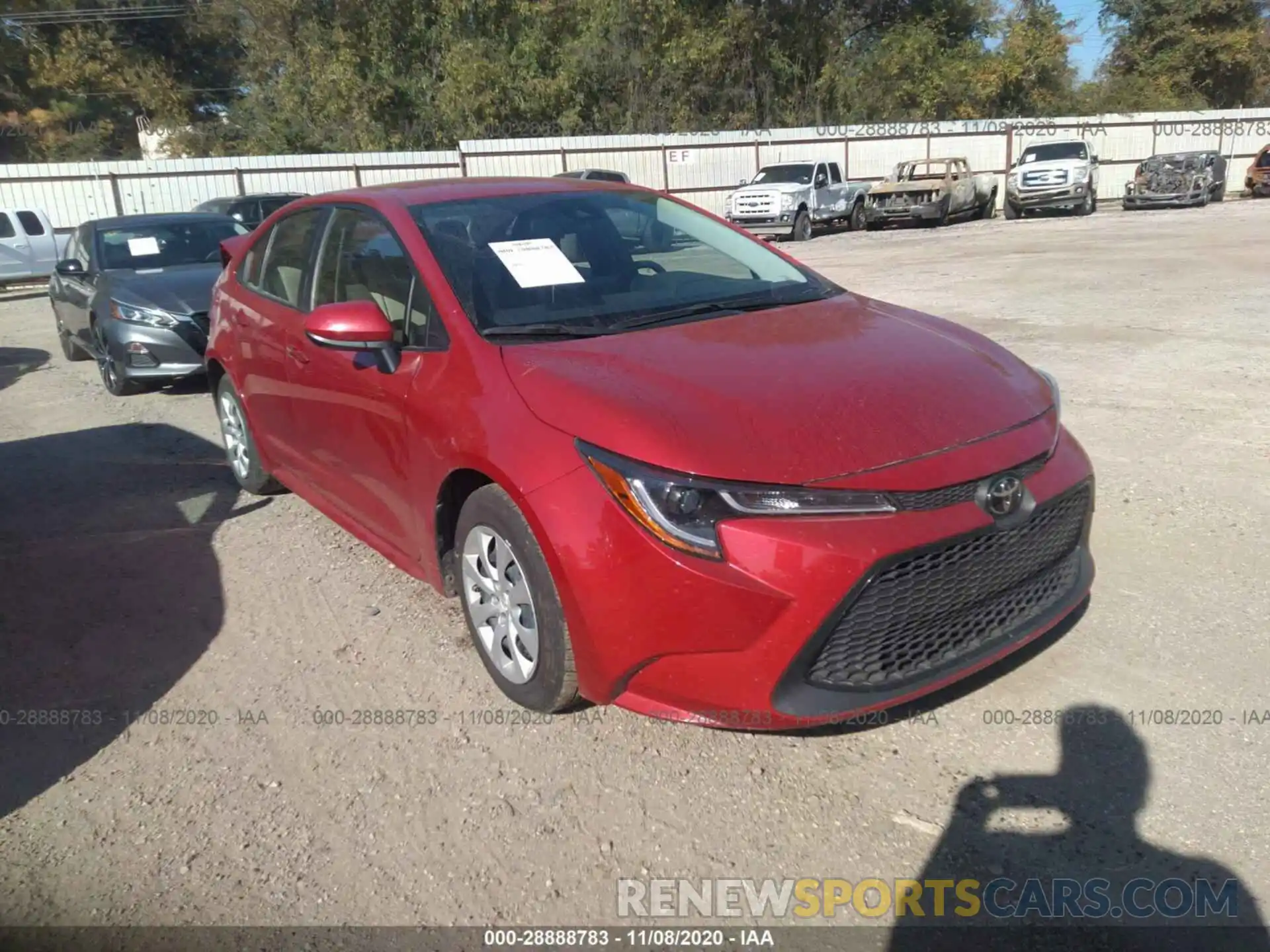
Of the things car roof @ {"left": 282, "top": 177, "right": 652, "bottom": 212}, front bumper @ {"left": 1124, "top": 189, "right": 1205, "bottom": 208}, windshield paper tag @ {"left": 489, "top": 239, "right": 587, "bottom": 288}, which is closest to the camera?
windshield paper tag @ {"left": 489, "top": 239, "right": 587, "bottom": 288}

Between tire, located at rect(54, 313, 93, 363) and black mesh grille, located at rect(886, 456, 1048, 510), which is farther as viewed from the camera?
tire, located at rect(54, 313, 93, 363)

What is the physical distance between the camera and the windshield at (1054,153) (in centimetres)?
2573

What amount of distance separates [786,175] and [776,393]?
2271 centimetres

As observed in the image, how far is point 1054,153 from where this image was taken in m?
26.0

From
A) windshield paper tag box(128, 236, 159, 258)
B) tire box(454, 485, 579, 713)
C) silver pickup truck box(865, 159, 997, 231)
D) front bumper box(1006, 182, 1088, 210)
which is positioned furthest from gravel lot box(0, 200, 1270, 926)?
front bumper box(1006, 182, 1088, 210)

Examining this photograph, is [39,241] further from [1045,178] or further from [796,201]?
[1045,178]

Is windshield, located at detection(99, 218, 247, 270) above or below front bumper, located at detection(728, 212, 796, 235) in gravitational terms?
above

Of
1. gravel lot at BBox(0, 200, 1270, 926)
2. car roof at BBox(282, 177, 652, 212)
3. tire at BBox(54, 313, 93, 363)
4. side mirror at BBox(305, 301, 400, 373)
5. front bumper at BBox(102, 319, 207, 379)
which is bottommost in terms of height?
gravel lot at BBox(0, 200, 1270, 926)

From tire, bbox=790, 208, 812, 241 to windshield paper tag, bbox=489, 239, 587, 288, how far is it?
67.1 ft

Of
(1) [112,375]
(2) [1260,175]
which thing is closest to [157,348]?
(1) [112,375]

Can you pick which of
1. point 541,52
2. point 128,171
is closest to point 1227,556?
point 128,171

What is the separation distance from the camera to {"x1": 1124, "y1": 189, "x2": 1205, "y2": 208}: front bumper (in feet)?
85.2

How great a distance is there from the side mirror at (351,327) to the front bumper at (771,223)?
2039 cm

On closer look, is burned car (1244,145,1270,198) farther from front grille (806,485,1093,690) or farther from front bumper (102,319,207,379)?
front grille (806,485,1093,690)
